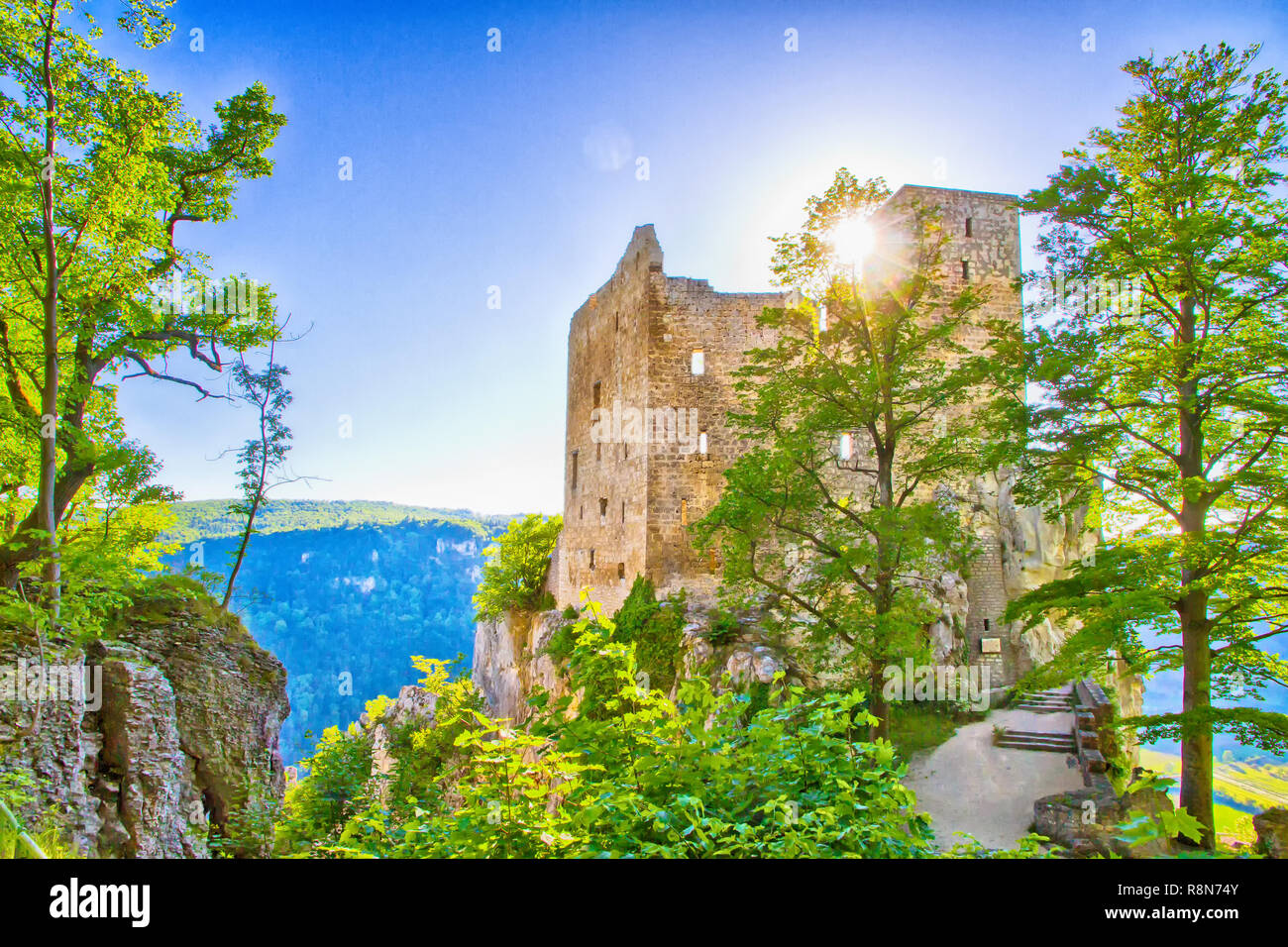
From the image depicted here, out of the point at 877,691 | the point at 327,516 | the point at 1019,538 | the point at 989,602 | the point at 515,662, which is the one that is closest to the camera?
the point at 877,691

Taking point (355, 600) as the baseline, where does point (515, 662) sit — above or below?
above

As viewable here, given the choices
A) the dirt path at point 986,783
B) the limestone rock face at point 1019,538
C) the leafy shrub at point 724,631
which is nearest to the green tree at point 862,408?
the dirt path at point 986,783

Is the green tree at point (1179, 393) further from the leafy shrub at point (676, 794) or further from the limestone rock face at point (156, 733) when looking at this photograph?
the limestone rock face at point (156, 733)

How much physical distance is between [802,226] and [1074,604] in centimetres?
759

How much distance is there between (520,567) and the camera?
27.8 metres

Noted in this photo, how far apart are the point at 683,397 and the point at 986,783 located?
38.4 feet

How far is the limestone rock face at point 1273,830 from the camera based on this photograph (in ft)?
22.9

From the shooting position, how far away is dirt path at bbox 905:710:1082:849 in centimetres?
1037

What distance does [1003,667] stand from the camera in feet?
61.1

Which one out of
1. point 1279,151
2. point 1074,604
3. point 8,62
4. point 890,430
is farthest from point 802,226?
point 8,62

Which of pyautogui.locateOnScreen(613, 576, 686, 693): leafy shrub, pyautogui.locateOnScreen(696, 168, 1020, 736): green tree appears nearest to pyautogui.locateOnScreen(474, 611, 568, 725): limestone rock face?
pyautogui.locateOnScreen(613, 576, 686, 693): leafy shrub

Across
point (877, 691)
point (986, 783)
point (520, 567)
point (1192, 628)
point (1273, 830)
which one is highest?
point (1192, 628)

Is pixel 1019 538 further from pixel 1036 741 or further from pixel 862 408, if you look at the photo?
pixel 862 408

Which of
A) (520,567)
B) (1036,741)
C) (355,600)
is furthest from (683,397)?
(355,600)
